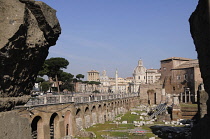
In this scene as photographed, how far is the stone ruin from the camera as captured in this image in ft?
7.79

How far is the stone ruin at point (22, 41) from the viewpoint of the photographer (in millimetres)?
2373

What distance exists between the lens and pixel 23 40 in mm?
2586

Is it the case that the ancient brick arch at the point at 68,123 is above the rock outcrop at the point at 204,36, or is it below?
below

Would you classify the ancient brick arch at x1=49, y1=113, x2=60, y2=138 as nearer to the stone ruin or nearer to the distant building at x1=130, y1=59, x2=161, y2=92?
the stone ruin

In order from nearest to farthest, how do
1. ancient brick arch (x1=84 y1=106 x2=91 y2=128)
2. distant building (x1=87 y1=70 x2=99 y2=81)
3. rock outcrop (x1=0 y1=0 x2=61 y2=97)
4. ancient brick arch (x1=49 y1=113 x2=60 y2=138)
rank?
rock outcrop (x1=0 y1=0 x2=61 y2=97), ancient brick arch (x1=49 y1=113 x2=60 y2=138), ancient brick arch (x1=84 y1=106 x2=91 y2=128), distant building (x1=87 y1=70 x2=99 y2=81)

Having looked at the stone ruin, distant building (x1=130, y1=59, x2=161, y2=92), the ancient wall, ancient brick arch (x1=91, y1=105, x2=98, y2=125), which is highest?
distant building (x1=130, y1=59, x2=161, y2=92)

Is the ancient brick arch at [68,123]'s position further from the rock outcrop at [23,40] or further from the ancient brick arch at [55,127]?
the rock outcrop at [23,40]

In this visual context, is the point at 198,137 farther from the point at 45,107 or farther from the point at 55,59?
the point at 55,59

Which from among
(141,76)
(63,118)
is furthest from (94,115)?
(141,76)

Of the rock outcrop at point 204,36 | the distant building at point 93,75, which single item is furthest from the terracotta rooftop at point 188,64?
the distant building at point 93,75

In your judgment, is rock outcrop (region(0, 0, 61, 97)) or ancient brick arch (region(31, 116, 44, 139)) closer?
rock outcrop (region(0, 0, 61, 97))

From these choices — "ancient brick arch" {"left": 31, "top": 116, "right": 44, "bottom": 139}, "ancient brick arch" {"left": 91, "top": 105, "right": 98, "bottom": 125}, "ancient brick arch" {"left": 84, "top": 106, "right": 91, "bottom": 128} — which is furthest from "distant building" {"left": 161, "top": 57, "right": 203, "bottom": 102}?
"ancient brick arch" {"left": 31, "top": 116, "right": 44, "bottom": 139}

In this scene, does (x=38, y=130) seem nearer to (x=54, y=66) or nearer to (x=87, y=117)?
(x=87, y=117)

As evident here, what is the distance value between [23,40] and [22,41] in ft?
0.06
